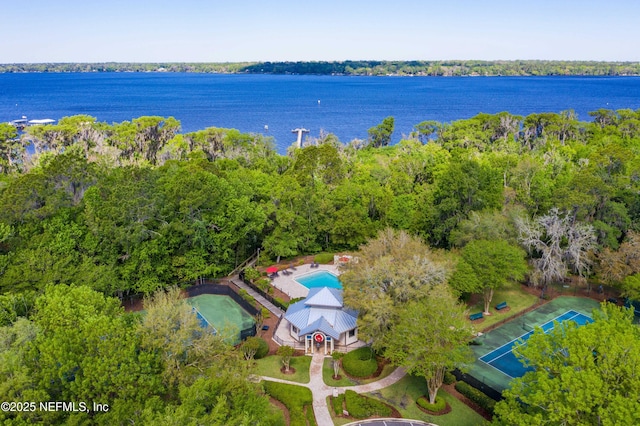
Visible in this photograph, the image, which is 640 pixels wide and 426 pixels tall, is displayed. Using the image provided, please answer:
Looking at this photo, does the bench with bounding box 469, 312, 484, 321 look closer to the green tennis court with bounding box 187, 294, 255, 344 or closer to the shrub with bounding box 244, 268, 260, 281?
the green tennis court with bounding box 187, 294, 255, 344

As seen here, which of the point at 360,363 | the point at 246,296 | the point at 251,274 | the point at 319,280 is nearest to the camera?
the point at 360,363

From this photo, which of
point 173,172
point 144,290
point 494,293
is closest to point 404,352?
point 494,293

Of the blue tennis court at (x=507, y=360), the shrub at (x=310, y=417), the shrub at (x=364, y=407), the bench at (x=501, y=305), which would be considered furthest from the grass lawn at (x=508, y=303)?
the shrub at (x=310, y=417)

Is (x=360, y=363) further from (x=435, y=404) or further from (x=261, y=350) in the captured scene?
(x=261, y=350)

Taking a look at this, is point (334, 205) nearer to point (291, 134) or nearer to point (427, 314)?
point (427, 314)

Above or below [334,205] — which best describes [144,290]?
below

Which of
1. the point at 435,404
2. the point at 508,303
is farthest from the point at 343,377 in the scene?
the point at 508,303
